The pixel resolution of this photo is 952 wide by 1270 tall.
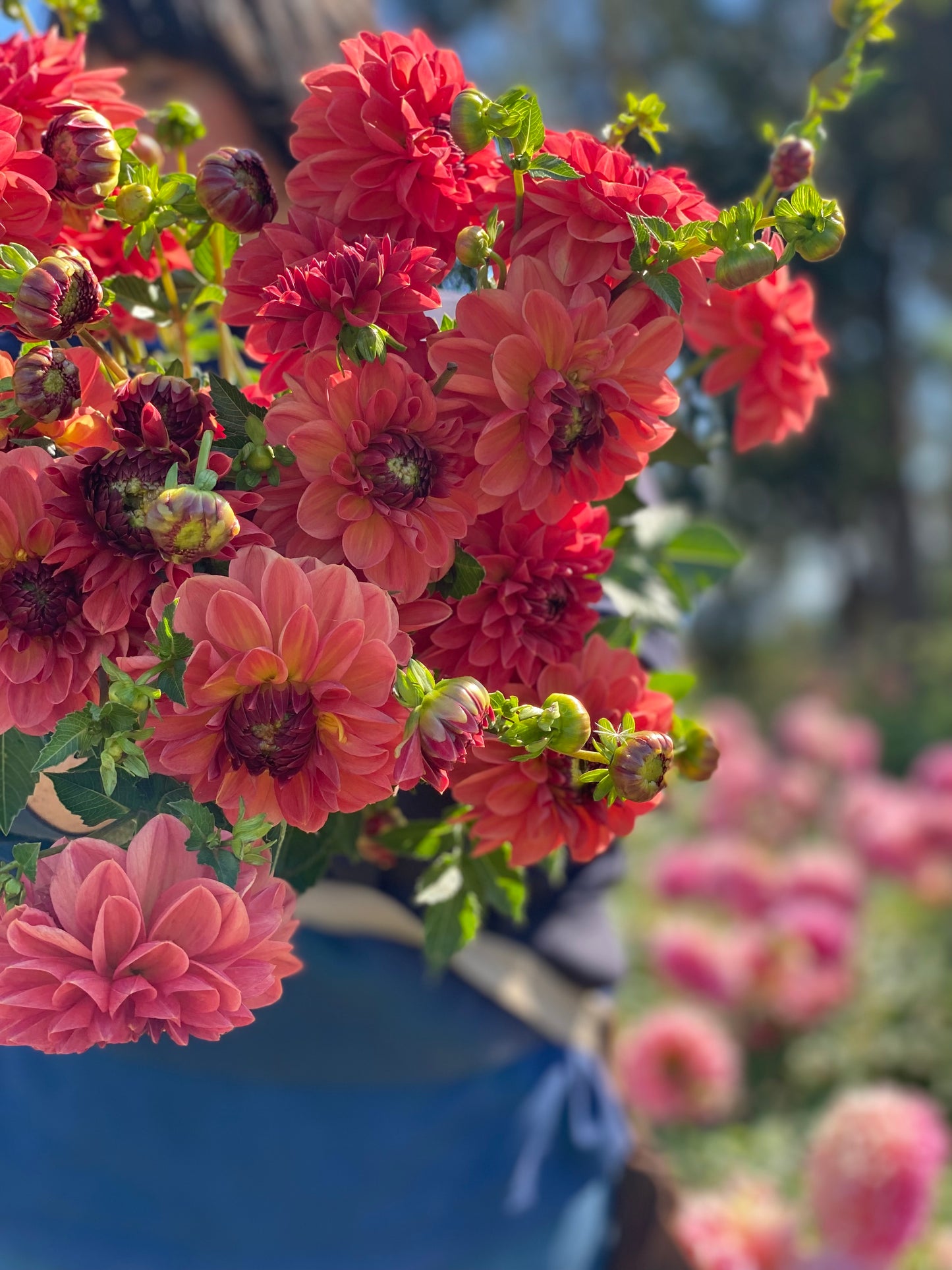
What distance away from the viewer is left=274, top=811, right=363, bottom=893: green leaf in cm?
41

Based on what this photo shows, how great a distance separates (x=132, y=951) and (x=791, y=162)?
0.37m

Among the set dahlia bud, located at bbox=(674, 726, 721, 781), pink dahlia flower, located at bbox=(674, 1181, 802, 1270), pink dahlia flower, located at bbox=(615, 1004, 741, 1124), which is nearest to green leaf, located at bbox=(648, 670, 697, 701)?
dahlia bud, located at bbox=(674, 726, 721, 781)

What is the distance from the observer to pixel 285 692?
0.29 metres

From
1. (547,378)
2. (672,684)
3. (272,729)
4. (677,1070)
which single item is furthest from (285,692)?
(677,1070)

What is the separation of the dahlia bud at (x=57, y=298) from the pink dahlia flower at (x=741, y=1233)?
936mm

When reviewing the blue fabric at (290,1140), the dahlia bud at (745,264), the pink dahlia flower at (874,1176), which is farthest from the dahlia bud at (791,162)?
the pink dahlia flower at (874,1176)

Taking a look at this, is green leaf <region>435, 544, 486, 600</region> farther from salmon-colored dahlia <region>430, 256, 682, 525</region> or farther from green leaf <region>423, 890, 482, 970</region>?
green leaf <region>423, 890, 482, 970</region>

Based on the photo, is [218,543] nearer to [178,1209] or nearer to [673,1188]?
[178,1209]

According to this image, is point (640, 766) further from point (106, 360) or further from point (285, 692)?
point (106, 360)

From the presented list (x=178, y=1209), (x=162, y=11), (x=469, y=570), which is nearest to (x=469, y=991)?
(x=178, y=1209)

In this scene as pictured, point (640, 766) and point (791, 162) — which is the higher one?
point (791, 162)

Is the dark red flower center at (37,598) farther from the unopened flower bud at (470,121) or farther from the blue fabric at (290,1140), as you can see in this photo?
the blue fabric at (290,1140)

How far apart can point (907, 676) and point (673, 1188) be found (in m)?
3.73

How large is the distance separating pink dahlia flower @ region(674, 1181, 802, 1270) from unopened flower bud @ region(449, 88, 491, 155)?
93 cm
